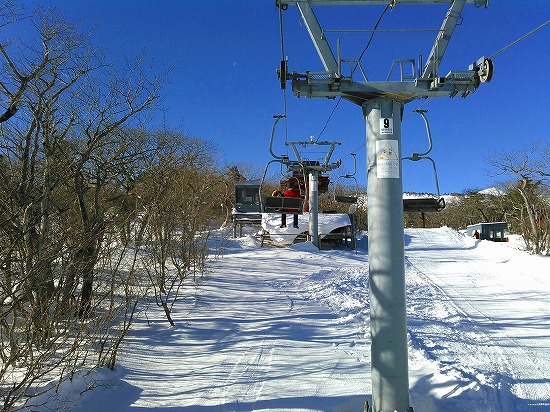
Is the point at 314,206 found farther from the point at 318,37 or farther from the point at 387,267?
the point at 387,267

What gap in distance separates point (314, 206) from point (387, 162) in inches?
496

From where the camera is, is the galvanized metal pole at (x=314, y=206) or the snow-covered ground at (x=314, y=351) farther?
the galvanized metal pole at (x=314, y=206)

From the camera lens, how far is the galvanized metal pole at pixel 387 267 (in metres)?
3.24

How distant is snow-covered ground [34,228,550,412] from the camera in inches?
149

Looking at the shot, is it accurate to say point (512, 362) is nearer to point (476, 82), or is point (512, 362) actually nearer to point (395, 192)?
point (395, 192)

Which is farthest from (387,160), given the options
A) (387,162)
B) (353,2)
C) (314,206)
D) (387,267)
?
(314,206)

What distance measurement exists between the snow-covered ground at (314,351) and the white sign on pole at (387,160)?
2.14 meters

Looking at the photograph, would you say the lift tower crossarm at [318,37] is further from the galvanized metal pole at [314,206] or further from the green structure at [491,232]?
the green structure at [491,232]

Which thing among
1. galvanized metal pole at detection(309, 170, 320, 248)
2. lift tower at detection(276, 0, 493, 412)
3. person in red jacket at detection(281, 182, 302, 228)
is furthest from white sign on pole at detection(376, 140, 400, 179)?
person in red jacket at detection(281, 182, 302, 228)

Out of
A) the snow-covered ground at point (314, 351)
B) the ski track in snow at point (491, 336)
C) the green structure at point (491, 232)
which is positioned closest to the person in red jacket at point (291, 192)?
the ski track in snow at point (491, 336)

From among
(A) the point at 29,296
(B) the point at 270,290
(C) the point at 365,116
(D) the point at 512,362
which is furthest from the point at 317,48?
(B) the point at 270,290

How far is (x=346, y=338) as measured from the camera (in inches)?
213

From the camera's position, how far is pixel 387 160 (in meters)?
3.31

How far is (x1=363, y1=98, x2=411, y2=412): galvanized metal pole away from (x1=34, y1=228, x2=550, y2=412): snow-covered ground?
0.61 meters
